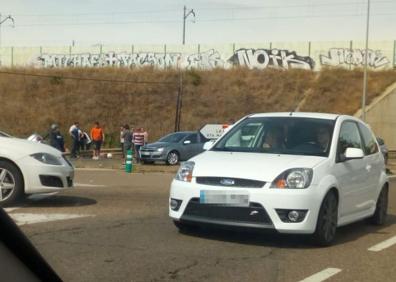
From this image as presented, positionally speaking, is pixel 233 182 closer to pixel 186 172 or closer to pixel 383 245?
pixel 186 172

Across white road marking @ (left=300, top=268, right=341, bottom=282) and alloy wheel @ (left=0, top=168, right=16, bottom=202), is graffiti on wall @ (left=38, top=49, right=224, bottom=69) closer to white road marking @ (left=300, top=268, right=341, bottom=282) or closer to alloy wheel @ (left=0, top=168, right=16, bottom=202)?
alloy wheel @ (left=0, top=168, right=16, bottom=202)

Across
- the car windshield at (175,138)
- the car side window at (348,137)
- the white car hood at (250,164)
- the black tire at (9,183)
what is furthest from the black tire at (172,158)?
the white car hood at (250,164)

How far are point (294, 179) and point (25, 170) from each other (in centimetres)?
439

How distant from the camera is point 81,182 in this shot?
48.2 feet

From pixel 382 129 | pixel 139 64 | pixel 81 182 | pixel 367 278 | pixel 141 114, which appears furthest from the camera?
pixel 139 64

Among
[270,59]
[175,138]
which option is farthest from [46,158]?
A: [270,59]

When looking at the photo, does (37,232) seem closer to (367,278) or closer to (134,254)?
(134,254)

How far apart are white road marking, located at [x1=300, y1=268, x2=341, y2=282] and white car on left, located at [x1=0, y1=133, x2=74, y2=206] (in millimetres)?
5049

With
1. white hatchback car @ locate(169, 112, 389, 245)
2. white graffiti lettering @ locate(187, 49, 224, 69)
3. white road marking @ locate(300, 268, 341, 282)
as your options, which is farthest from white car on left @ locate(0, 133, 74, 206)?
white graffiti lettering @ locate(187, 49, 224, 69)

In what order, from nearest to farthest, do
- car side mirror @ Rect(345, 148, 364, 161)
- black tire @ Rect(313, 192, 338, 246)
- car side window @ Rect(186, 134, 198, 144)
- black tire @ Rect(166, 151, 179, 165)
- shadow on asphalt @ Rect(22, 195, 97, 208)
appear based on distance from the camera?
1. black tire @ Rect(313, 192, 338, 246)
2. car side mirror @ Rect(345, 148, 364, 161)
3. shadow on asphalt @ Rect(22, 195, 97, 208)
4. black tire @ Rect(166, 151, 179, 165)
5. car side window @ Rect(186, 134, 198, 144)

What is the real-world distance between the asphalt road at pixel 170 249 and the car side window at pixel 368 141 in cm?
107

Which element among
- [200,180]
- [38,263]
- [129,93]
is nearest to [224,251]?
[200,180]

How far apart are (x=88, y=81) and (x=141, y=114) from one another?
7792 millimetres

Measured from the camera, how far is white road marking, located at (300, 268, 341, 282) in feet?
19.3
